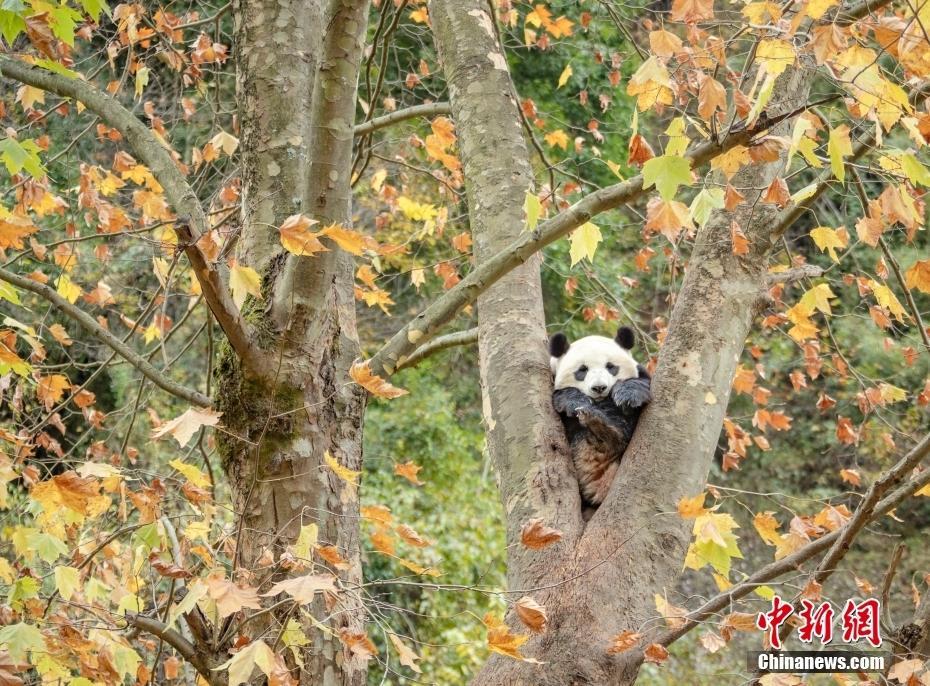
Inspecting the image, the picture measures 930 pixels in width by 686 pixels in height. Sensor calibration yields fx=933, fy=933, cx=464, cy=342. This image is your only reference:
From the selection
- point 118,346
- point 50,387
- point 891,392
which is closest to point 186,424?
point 118,346

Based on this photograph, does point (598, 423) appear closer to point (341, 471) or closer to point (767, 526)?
point (767, 526)

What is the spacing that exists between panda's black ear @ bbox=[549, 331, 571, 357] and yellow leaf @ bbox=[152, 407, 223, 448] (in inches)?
92.3

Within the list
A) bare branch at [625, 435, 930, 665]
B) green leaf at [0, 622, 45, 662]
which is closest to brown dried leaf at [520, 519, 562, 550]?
bare branch at [625, 435, 930, 665]

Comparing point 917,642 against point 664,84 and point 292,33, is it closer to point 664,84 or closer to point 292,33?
point 664,84

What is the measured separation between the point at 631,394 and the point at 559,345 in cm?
111

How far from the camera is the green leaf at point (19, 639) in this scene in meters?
2.27

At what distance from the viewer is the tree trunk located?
2.35 m

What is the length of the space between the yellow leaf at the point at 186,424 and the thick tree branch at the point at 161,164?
212 mm

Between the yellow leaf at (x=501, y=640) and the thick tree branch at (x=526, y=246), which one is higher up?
the thick tree branch at (x=526, y=246)

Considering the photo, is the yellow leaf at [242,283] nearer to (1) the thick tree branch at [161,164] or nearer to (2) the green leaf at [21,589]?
(1) the thick tree branch at [161,164]

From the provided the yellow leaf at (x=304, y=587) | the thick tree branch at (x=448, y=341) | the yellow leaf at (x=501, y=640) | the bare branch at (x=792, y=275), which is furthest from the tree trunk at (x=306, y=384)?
the bare branch at (x=792, y=275)

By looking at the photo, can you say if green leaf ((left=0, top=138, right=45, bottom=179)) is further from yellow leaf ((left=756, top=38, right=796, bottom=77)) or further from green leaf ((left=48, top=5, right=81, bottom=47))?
yellow leaf ((left=756, top=38, right=796, bottom=77))

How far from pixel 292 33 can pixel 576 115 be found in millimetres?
7284

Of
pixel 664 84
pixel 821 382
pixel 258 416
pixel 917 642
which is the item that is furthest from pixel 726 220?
pixel 821 382
